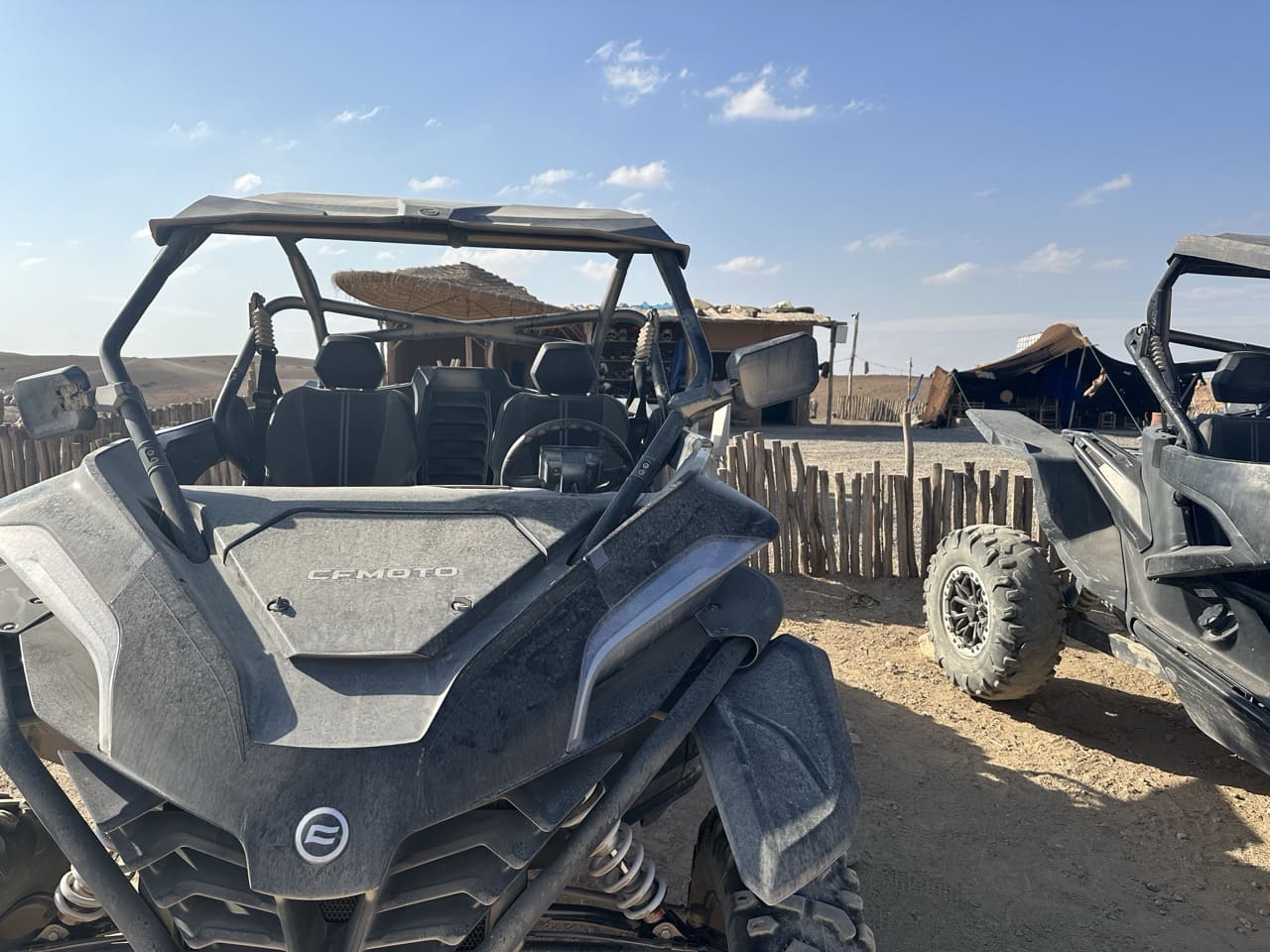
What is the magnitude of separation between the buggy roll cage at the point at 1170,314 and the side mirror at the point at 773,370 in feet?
8.19

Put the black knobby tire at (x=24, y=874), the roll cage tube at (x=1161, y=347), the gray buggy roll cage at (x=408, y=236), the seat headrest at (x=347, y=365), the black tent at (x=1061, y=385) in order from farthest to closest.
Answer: the black tent at (x=1061, y=385) < the roll cage tube at (x=1161, y=347) < the seat headrest at (x=347, y=365) < the gray buggy roll cage at (x=408, y=236) < the black knobby tire at (x=24, y=874)

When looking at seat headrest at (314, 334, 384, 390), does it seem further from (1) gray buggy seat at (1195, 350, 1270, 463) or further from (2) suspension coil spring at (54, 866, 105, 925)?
(1) gray buggy seat at (1195, 350, 1270, 463)

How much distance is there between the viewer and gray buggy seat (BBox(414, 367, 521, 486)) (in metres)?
4.21

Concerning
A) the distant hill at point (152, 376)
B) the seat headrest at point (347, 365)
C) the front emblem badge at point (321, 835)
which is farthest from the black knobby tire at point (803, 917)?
the distant hill at point (152, 376)

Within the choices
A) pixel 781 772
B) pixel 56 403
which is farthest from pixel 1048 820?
pixel 56 403

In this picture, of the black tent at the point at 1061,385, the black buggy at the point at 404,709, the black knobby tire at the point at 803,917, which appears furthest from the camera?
the black tent at the point at 1061,385

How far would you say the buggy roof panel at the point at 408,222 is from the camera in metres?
2.70

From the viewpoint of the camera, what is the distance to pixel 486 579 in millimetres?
1936

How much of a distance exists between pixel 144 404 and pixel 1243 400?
482cm

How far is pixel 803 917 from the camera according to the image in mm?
1746

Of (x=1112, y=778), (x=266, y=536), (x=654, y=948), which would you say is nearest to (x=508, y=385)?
(x=266, y=536)

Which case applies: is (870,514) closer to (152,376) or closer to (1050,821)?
(1050,821)

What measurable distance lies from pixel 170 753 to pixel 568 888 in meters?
0.89

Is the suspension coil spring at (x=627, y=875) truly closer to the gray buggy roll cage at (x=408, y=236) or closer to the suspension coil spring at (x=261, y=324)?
the gray buggy roll cage at (x=408, y=236)
